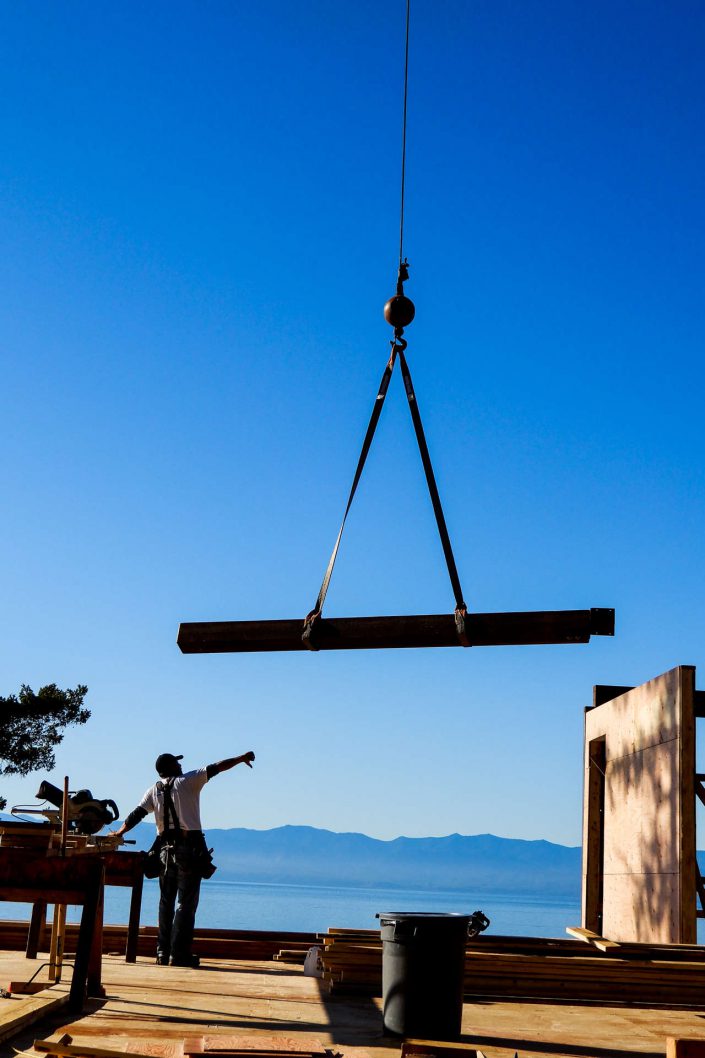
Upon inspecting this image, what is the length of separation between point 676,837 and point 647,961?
2556mm

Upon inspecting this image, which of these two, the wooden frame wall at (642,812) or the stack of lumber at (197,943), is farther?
the stack of lumber at (197,943)

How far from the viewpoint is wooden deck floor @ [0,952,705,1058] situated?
642 cm

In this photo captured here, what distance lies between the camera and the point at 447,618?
25.5 ft

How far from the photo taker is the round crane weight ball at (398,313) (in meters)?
8.57

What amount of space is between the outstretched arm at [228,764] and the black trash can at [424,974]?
3.05 meters

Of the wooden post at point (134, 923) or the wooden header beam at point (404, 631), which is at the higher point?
the wooden header beam at point (404, 631)

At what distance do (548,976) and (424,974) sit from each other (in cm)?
261

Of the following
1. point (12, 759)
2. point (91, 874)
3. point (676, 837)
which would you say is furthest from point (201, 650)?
point (12, 759)

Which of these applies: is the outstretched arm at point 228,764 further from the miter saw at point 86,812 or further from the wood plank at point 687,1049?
the wood plank at point 687,1049

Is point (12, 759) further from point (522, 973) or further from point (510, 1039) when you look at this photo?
point (510, 1039)

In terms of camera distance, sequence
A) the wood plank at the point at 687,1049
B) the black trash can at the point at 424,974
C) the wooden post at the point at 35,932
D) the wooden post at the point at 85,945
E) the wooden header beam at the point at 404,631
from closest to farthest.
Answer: the wood plank at the point at 687,1049 < the black trash can at the point at 424,974 < the wooden post at the point at 85,945 < the wooden header beam at the point at 404,631 < the wooden post at the point at 35,932

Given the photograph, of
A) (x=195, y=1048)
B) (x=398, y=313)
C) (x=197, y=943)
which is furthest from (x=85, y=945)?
(x=197, y=943)

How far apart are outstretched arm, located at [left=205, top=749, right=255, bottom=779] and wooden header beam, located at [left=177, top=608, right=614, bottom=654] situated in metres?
2.00

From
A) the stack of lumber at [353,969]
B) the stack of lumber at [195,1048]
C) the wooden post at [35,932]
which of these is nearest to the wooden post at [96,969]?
the stack of lumber at [195,1048]
